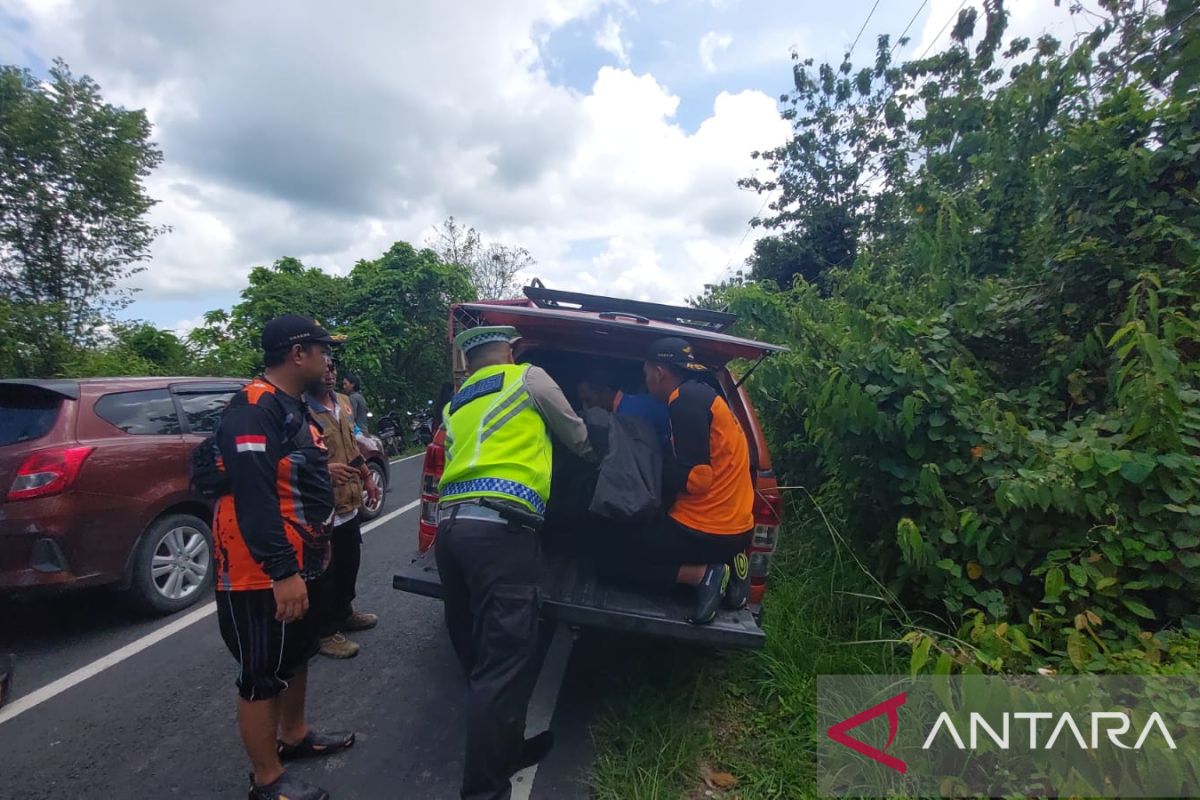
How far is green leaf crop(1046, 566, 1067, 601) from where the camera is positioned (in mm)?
2232

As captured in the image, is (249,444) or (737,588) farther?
(737,588)

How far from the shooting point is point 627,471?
2.60m

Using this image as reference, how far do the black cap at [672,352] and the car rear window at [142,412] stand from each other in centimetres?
354

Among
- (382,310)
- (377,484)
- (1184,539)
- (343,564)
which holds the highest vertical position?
(382,310)

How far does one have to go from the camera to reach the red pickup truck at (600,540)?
2541 mm

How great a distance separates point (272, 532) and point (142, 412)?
291 cm

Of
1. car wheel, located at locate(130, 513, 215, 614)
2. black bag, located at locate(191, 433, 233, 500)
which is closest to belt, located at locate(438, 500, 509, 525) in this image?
black bag, located at locate(191, 433, 233, 500)

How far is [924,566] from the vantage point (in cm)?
265

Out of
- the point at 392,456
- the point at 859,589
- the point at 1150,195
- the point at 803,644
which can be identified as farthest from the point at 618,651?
the point at 392,456

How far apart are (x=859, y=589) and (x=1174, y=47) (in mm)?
3053

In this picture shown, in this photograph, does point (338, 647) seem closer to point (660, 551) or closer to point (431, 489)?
point (431, 489)

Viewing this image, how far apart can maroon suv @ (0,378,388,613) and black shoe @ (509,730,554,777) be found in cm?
292

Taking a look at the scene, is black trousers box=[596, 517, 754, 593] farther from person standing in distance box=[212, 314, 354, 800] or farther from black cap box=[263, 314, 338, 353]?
black cap box=[263, 314, 338, 353]

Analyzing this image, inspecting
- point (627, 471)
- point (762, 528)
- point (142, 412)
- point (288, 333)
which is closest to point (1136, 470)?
point (762, 528)
